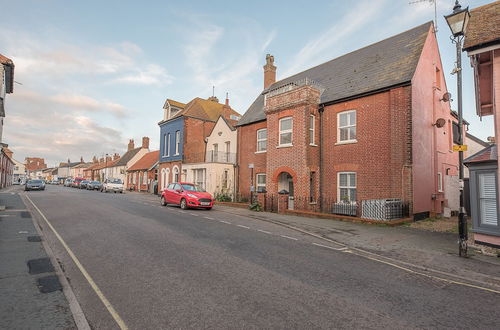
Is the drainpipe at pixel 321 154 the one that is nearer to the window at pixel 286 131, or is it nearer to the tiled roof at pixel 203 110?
the window at pixel 286 131

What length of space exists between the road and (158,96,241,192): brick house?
71.5 feet

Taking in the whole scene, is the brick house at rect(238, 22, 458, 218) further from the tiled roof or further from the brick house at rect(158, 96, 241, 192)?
the tiled roof

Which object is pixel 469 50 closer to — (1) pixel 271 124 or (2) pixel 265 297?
(2) pixel 265 297

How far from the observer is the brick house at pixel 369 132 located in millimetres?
13055

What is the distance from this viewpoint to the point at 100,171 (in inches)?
2643

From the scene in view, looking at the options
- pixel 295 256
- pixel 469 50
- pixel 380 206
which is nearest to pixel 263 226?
pixel 295 256

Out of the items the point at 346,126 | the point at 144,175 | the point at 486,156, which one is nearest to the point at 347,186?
the point at 346,126

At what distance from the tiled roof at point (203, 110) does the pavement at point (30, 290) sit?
76.0ft

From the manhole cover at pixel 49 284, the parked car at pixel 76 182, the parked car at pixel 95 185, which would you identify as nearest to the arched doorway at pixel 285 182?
the manhole cover at pixel 49 284

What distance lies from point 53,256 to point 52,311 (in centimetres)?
305

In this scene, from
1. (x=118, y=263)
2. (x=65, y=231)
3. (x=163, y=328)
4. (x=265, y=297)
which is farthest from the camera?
(x=65, y=231)

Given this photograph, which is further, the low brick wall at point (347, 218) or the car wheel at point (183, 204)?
the car wheel at point (183, 204)

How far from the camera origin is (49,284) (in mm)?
4590

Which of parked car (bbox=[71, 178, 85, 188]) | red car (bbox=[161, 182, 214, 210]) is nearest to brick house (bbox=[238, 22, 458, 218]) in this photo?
red car (bbox=[161, 182, 214, 210])
